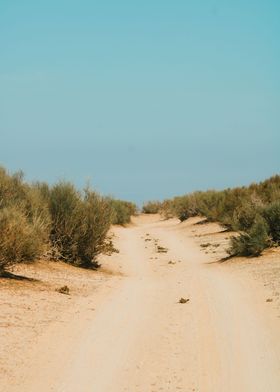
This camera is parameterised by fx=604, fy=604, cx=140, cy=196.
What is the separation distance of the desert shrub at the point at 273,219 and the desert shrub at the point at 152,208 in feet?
153

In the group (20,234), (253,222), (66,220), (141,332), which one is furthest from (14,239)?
(253,222)

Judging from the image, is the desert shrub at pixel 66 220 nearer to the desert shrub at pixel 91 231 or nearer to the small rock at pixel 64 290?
the desert shrub at pixel 91 231

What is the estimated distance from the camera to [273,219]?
2131 cm

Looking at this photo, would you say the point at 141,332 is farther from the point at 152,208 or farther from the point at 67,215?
the point at 152,208

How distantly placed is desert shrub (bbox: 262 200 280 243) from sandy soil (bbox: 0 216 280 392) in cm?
406

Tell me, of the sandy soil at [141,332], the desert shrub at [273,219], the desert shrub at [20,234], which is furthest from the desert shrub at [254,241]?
the desert shrub at [20,234]

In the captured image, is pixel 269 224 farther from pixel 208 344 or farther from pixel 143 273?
pixel 208 344

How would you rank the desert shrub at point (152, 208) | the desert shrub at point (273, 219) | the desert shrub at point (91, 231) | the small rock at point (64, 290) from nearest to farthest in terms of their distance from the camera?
the small rock at point (64, 290) < the desert shrub at point (91, 231) < the desert shrub at point (273, 219) < the desert shrub at point (152, 208)

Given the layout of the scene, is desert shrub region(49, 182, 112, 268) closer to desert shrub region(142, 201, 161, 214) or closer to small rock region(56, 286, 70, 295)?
small rock region(56, 286, 70, 295)

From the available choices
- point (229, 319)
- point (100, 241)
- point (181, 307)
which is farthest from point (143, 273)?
point (229, 319)

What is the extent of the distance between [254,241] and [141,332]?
11.3 meters

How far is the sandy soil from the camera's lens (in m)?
6.82

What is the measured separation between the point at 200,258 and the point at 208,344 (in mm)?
14455

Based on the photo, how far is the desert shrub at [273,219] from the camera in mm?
20969
